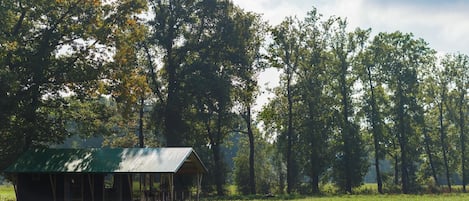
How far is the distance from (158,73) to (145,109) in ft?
17.7

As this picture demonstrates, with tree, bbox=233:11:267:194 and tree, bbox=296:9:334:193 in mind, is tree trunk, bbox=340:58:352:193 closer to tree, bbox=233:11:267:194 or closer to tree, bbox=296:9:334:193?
tree, bbox=296:9:334:193

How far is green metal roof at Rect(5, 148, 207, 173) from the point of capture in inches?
1091

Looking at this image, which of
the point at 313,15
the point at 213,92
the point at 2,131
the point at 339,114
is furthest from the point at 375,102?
the point at 2,131

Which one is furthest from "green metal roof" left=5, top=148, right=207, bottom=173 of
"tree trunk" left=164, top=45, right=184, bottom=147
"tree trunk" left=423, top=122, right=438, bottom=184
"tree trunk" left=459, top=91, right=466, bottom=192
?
"tree trunk" left=459, top=91, right=466, bottom=192

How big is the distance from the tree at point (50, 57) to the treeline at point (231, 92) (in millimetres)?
82

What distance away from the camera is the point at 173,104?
4762 cm

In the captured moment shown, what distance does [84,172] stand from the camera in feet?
92.0

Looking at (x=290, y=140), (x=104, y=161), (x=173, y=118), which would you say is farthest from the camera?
(x=290, y=140)

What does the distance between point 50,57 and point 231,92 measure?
769 inches

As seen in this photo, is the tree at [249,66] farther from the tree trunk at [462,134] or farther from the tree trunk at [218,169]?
the tree trunk at [462,134]

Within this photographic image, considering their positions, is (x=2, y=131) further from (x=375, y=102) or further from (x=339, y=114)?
(x=375, y=102)

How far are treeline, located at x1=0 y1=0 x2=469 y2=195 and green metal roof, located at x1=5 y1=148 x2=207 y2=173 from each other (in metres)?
5.26

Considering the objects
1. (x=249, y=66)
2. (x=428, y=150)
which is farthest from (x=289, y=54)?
(x=428, y=150)

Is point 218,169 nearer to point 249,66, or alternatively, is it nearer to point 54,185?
point 249,66
